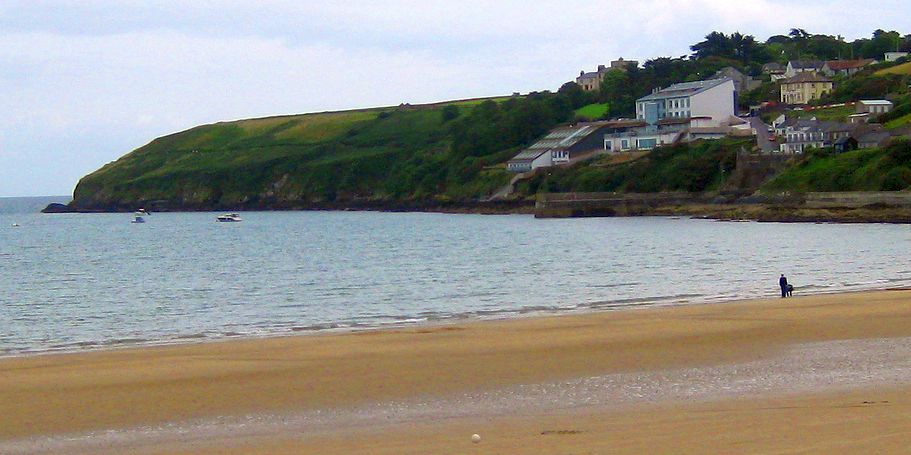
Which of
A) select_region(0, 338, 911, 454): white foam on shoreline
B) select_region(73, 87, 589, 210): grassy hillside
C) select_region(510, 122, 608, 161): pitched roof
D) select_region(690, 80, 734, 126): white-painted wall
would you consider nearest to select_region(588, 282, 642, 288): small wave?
select_region(0, 338, 911, 454): white foam on shoreline

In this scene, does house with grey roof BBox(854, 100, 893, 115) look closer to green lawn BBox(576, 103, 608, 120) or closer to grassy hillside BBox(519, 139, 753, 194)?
grassy hillside BBox(519, 139, 753, 194)

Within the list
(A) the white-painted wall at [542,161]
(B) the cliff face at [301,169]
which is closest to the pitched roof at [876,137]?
(A) the white-painted wall at [542,161]

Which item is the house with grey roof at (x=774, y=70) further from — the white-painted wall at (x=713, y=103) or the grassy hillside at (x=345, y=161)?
the white-painted wall at (x=713, y=103)

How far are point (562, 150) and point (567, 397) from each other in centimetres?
10522

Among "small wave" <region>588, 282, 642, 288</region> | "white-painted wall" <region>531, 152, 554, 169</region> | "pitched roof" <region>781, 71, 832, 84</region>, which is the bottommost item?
"small wave" <region>588, 282, 642, 288</region>

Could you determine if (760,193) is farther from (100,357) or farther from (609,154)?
(100,357)

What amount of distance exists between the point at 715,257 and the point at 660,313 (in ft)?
71.5

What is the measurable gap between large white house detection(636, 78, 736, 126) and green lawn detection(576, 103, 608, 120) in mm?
18713

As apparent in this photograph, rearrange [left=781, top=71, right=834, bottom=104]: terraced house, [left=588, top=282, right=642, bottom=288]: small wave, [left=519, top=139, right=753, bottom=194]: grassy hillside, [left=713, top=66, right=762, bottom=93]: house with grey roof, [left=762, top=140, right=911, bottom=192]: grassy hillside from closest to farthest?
1. [left=588, top=282, right=642, bottom=288]: small wave
2. [left=762, top=140, right=911, bottom=192]: grassy hillside
3. [left=519, top=139, right=753, bottom=194]: grassy hillside
4. [left=781, top=71, right=834, bottom=104]: terraced house
5. [left=713, top=66, right=762, bottom=93]: house with grey roof

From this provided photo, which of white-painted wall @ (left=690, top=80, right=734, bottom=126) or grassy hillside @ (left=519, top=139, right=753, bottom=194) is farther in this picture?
white-painted wall @ (left=690, top=80, right=734, bottom=126)

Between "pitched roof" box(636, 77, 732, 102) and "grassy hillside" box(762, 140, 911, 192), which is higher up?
"pitched roof" box(636, 77, 732, 102)

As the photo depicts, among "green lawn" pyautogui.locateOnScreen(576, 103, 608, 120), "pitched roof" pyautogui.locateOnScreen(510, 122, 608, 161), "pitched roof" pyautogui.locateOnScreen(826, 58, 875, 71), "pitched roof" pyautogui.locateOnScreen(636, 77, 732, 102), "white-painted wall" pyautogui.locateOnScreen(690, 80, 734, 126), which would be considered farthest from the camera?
"green lawn" pyautogui.locateOnScreen(576, 103, 608, 120)

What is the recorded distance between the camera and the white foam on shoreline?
43.7 feet

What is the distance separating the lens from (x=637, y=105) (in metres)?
126
